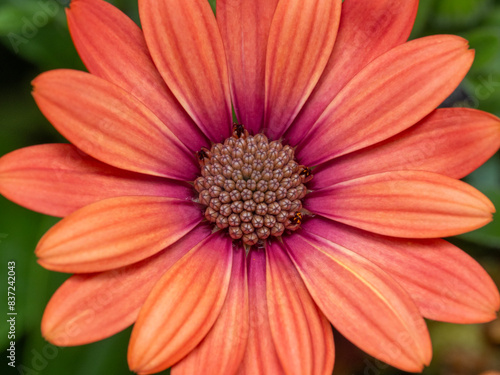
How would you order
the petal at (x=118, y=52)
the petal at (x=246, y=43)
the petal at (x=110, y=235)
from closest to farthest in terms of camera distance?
the petal at (x=110, y=235), the petal at (x=118, y=52), the petal at (x=246, y=43)

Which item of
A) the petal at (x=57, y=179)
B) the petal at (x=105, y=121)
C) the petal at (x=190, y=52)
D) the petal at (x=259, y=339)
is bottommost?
the petal at (x=259, y=339)

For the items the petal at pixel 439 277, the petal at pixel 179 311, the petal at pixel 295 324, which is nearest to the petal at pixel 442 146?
the petal at pixel 439 277

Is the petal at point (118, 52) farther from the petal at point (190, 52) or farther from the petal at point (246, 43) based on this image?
the petal at point (246, 43)

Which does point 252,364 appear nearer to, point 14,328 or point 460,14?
point 14,328

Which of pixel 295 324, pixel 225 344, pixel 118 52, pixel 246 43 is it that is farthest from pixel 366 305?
pixel 118 52

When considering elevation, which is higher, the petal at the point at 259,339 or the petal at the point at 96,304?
the petal at the point at 96,304

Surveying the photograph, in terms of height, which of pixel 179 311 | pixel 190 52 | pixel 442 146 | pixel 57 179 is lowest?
pixel 179 311

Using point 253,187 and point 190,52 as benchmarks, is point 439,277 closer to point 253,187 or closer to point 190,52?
point 253,187

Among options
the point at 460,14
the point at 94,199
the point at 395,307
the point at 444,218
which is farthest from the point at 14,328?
the point at 460,14
